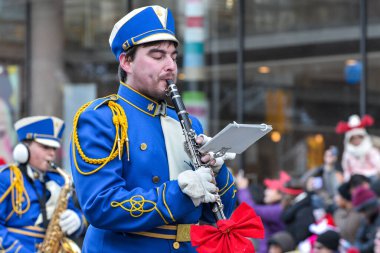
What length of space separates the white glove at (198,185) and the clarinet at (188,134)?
116 mm

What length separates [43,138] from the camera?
704cm

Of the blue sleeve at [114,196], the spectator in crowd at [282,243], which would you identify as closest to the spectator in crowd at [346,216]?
the spectator in crowd at [282,243]

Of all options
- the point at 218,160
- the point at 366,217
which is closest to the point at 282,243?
the point at 366,217

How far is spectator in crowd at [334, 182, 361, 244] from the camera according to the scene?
8.80 m

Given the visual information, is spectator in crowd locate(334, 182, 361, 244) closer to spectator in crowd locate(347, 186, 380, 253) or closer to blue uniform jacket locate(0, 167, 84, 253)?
spectator in crowd locate(347, 186, 380, 253)

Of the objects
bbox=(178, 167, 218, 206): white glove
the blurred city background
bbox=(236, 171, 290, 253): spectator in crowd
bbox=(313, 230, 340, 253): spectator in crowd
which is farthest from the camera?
the blurred city background

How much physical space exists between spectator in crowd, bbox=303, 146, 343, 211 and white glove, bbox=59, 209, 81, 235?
12.8 ft

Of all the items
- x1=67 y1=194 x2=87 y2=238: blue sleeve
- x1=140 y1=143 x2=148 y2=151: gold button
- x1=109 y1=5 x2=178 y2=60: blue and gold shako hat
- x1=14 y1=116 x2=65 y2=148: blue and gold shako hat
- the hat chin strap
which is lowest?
x1=67 y1=194 x2=87 y2=238: blue sleeve

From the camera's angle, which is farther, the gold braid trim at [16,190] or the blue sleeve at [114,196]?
the gold braid trim at [16,190]

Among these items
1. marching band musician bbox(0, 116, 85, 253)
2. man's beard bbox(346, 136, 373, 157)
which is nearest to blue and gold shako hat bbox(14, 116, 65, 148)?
marching band musician bbox(0, 116, 85, 253)

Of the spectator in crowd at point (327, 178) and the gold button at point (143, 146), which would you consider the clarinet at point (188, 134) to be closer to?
the gold button at point (143, 146)

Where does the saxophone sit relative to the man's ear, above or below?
below

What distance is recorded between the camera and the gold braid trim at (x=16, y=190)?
6.66m

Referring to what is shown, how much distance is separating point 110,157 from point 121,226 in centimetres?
29
